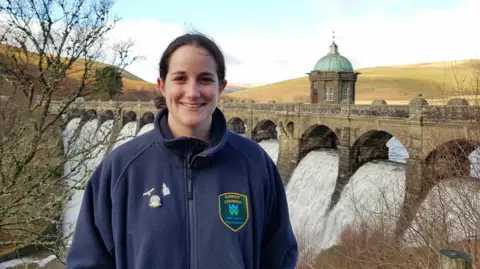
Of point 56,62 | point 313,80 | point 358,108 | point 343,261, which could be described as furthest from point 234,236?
point 313,80

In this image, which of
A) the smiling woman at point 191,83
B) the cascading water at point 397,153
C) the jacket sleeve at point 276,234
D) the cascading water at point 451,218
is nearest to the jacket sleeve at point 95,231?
the smiling woman at point 191,83

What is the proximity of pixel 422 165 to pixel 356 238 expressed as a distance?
4.50 meters

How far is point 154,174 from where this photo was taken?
2.40 meters

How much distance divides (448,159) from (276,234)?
14.1m

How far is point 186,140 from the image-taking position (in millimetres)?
2410

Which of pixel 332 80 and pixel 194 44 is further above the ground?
pixel 332 80

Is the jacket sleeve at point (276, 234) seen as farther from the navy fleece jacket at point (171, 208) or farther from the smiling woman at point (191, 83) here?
the smiling woman at point (191, 83)

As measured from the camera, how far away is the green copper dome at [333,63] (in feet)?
109

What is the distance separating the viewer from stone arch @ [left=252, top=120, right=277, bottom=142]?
116 ft

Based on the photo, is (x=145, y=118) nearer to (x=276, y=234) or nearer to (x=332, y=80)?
(x=332, y=80)

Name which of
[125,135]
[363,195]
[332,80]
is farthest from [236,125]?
[125,135]

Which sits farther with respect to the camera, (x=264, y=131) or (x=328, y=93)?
(x=264, y=131)

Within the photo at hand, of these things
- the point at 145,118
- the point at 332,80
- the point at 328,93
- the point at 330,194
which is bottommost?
the point at 330,194

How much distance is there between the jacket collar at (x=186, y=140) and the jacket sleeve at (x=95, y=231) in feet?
1.31
